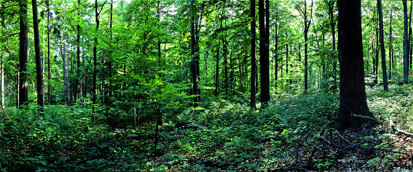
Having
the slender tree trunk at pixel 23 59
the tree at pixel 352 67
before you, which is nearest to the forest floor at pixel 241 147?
the tree at pixel 352 67

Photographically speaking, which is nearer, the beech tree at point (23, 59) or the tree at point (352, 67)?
the tree at point (352, 67)

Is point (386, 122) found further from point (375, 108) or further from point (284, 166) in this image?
point (284, 166)

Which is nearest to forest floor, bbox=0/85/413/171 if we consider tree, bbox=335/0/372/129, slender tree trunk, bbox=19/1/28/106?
tree, bbox=335/0/372/129

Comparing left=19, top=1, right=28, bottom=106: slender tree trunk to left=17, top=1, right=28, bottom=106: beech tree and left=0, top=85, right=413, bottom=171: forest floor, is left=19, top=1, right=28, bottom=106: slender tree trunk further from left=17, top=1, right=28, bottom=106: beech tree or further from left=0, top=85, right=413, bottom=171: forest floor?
left=0, top=85, right=413, bottom=171: forest floor

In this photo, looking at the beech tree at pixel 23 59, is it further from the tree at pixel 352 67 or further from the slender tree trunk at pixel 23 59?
the tree at pixel 352 67

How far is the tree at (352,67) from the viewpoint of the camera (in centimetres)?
Answer: 551

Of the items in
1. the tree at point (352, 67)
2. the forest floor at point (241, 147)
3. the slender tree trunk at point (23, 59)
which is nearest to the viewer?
the forest floor at point (241, 147)

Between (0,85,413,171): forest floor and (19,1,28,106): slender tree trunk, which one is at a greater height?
(19,1,28,106): slender tree trunk

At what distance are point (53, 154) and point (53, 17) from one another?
59.9 feet

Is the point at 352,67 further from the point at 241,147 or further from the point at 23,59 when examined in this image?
the point at 23,59

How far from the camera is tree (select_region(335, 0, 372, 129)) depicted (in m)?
5.51

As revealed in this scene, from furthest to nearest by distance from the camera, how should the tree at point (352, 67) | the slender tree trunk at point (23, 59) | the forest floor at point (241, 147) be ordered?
the slender tree trunk at point (23, 59)
the tree at point (352, 67)
the forest floor at point (241, 147)

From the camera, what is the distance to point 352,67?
5.58 meters

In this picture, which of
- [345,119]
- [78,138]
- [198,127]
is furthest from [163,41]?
[345,119]
